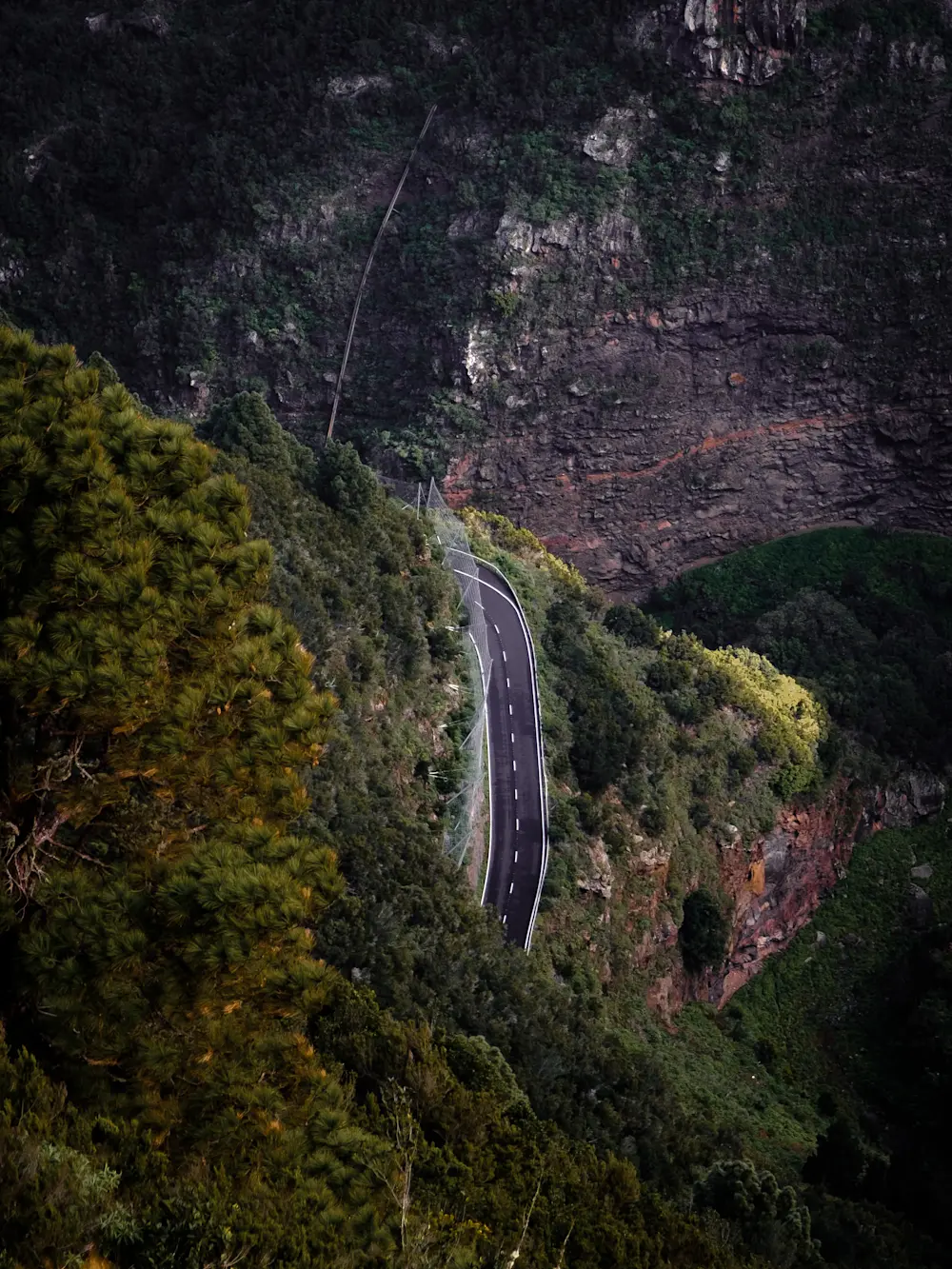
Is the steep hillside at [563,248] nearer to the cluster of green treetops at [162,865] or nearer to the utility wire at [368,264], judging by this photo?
the utility wire at [368,264]

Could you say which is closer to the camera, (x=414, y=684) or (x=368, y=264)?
(x=414, y=684)

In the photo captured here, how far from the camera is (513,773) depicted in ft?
93.6

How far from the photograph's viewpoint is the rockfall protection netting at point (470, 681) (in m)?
25.3

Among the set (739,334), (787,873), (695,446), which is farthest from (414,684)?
(739,334)

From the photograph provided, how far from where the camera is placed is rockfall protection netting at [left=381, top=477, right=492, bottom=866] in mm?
25266

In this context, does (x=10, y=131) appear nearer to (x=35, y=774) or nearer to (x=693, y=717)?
(x=693, y=717)

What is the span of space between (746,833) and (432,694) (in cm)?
1087

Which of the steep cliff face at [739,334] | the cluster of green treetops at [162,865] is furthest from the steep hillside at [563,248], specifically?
the cluster of green treetops at [162,865]

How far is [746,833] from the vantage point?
3397 centimetres

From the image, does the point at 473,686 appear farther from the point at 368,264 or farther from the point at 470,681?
the point at 368,264

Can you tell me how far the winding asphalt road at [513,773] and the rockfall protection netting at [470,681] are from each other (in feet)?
1.47

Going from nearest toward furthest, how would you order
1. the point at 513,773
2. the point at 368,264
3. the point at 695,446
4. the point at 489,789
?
the point at 489,789 < the point at 513,773 < the point at 695,446 < the point at 368,264

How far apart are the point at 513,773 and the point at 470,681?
87.2 inches

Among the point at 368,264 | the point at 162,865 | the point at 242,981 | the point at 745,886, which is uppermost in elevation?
the point at 162,865
